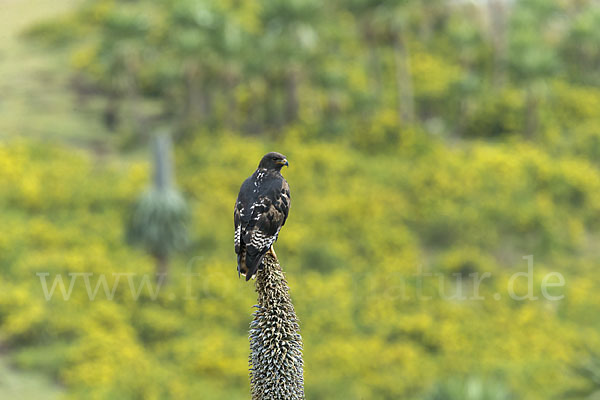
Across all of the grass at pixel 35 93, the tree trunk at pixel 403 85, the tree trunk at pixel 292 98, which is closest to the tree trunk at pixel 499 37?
the tree trunk at pixel 403 85

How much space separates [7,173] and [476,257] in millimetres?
21326

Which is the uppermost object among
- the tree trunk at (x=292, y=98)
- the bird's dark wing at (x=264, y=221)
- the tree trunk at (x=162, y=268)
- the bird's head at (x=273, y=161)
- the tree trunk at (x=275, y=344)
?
the tree trunk at (x=292, y=98)

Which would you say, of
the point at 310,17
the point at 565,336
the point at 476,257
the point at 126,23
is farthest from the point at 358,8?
the point at 565,336

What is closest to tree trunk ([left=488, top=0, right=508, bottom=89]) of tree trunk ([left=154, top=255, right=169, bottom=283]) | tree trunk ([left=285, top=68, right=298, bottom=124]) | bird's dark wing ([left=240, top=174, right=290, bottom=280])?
tree trunk ([left=285, top=68, right=298, bottom=124])

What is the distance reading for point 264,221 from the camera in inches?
323

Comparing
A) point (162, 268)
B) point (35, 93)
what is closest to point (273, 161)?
point (162, 268)

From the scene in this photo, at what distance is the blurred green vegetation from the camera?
3141cm

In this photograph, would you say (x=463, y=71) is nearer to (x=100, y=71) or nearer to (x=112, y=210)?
(x=100, y=71)

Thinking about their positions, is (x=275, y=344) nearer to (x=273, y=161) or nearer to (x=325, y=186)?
(x=273, y=161)

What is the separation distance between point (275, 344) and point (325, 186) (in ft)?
120

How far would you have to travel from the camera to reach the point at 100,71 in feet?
181

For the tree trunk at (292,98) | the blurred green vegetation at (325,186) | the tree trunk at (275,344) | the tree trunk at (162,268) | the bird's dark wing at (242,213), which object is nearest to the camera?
the tree trunk at (275,344)

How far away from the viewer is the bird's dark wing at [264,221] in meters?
7.74

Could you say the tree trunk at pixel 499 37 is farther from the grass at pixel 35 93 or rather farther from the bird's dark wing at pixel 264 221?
the bird's dark wing at pixel 264 221
